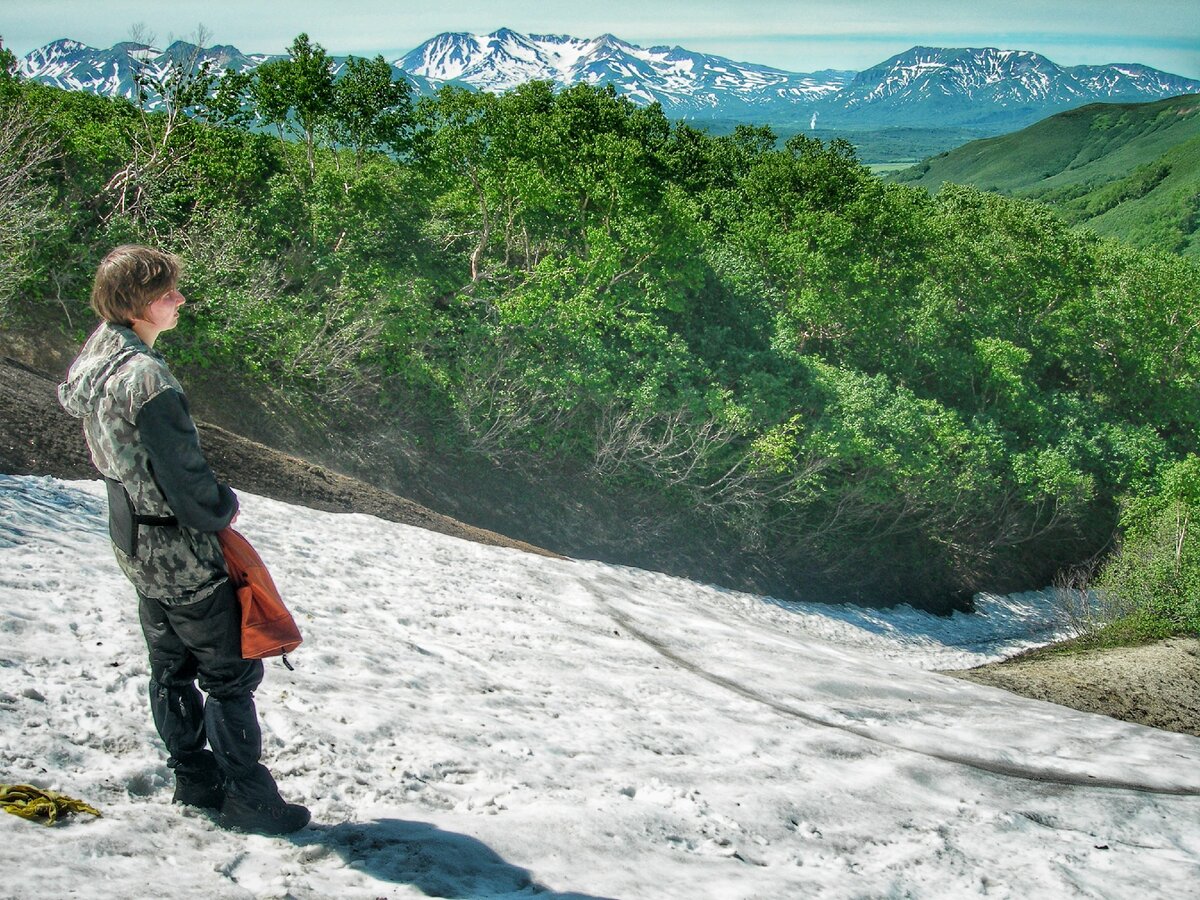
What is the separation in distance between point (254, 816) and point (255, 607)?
3.51 ft

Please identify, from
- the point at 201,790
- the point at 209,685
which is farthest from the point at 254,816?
the point at 209,685

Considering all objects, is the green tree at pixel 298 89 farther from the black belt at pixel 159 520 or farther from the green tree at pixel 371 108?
the black belt at pixel 159 520

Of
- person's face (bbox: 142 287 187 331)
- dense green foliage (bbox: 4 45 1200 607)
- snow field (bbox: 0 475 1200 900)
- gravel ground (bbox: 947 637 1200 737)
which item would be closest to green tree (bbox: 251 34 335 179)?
dense green foliage (bbox: 4 45 1200 607)

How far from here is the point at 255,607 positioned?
4.16 metres

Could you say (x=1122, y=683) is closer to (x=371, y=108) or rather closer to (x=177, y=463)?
(x=177, y=463)

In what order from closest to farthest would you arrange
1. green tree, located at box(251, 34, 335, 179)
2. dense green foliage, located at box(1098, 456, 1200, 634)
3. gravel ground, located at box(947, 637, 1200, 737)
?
1. gravel ground, located at box(947, 637, 1200, 737)
2. green tree, located at box(251, 34, 335, 179)
3. dense green foliage, located at box(1098, 456, 1200, 634)

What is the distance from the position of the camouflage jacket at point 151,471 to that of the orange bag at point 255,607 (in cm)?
6

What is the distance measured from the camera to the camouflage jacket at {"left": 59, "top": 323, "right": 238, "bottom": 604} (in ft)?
13.0

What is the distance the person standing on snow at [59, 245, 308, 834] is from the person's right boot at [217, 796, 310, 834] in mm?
282

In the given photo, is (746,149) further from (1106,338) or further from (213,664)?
(213,664)

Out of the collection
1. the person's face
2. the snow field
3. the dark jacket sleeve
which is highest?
the person's face

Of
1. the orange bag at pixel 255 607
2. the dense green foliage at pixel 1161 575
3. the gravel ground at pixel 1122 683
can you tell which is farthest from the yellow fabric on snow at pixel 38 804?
the dense green foliage at pixel 1161 575

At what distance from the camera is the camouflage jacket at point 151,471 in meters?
3.95

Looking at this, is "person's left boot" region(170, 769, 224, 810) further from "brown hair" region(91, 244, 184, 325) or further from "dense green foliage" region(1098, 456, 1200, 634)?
"dense green foliage" region(1098, 456, 1200, 634)
